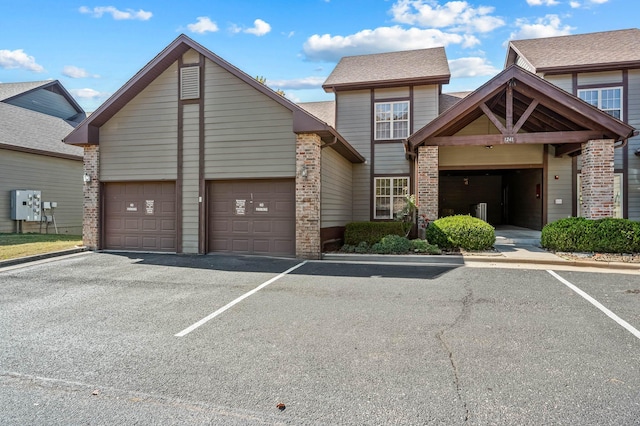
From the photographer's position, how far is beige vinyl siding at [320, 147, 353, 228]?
37.1 feet

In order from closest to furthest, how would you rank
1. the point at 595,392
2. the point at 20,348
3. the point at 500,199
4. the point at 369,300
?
the point at 595,392 < the point at 20,348 < the point at 369,300 < the point at 500,199

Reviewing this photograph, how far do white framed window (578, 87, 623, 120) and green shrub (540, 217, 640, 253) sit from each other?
613 cm

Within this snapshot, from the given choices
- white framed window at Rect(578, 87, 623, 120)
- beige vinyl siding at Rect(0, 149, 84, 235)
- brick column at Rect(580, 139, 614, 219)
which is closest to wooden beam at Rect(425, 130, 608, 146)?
brick column at Rect(580, 139, 614, 219)

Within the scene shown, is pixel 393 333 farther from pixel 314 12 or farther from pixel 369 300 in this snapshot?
pixel 314 12

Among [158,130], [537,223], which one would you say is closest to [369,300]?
[158,130]

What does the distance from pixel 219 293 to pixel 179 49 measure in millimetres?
8067

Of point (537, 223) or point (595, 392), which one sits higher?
point (537, 223)

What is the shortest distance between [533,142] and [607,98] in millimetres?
5182

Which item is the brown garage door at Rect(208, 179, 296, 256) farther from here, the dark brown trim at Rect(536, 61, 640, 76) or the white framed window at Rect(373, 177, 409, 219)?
the dark brown trim at Rect(536, 61, 640, 76)

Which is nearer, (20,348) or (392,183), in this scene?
(20,348)

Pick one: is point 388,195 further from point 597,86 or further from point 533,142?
point 597,86

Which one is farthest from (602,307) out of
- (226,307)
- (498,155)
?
(498,155)

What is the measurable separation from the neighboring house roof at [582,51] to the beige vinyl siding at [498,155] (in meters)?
2.92

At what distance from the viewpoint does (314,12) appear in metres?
15.3
